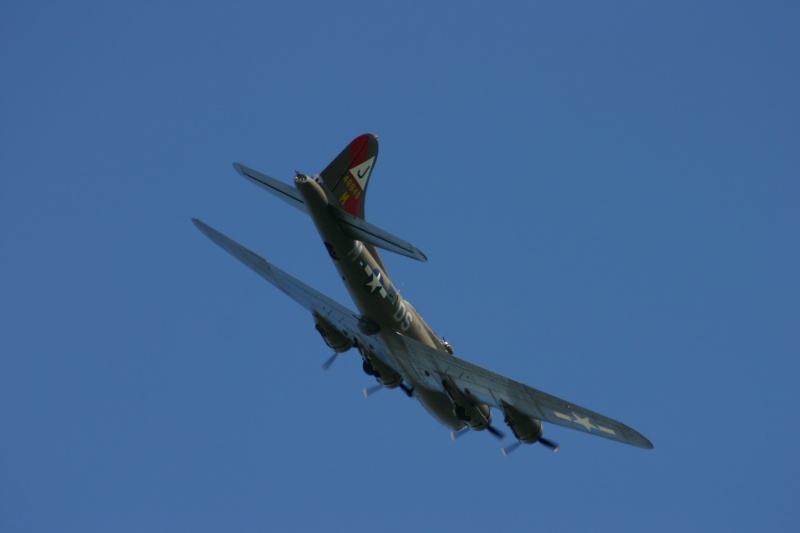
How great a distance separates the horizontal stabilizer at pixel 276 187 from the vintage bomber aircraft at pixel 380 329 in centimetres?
4

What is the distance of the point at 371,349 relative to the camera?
175 feet

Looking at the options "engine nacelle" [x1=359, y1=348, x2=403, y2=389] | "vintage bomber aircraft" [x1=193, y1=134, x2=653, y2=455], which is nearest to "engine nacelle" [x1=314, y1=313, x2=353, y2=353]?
"vintage bomber aircraft" [x1=193, y1=134, x2=653, y2=455]

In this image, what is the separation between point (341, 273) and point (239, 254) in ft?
22.9

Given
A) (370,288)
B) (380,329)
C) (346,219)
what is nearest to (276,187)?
(346,219)

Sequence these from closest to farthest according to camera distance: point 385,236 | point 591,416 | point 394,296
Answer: point 385,236 < point 591,416 < point 394,296

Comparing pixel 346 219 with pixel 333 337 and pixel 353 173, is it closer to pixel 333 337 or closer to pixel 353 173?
pixel 353 173

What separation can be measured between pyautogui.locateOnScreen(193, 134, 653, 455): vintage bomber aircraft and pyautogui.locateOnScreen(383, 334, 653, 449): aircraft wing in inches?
1.9

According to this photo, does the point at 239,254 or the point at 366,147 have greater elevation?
the point at 366,147

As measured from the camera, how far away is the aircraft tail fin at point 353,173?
51.2 metres

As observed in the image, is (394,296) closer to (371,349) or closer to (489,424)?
(371,349)

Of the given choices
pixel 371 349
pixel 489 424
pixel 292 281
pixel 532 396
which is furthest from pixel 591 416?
pixel 292 281

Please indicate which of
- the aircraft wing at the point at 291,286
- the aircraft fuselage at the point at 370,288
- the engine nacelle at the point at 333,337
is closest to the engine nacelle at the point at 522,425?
the aircraft fuselage at the point at 370,288

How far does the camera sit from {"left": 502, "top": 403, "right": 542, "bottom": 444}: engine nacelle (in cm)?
5159

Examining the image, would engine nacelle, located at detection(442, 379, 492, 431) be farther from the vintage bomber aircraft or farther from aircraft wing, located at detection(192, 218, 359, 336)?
aircraft wing, located at detection(192, 218, 359, 336)
